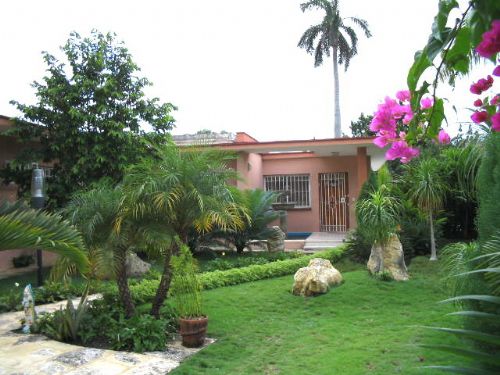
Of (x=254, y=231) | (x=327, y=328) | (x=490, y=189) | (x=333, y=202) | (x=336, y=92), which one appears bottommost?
(x=327, y=328)

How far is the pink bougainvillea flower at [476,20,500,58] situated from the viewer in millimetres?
1132

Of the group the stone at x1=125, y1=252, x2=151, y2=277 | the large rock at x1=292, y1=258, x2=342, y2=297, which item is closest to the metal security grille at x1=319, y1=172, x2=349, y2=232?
the stone at x1=125, y1=252, x2=151, y2=277

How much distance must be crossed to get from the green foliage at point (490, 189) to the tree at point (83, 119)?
825 cm

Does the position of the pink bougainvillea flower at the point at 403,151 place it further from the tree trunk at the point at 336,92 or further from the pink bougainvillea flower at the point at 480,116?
the tree trunk at the point at 336,92

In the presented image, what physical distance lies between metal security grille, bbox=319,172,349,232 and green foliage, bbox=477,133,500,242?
13.1 metres

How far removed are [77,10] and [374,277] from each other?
7.17 m

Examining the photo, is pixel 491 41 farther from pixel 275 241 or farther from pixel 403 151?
pixel 275 241

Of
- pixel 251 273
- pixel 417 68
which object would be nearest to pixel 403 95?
pixel 417 68

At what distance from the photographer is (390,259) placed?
9.02m

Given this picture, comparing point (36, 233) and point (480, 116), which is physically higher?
point (480, 116)

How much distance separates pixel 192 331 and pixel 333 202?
12608 millimetres

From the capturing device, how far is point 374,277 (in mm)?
8828

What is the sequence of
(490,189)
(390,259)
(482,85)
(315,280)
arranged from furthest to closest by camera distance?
(390,259) → (315,280) → (490,189) → (482,85)

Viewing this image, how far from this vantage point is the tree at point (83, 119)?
11062 mm
